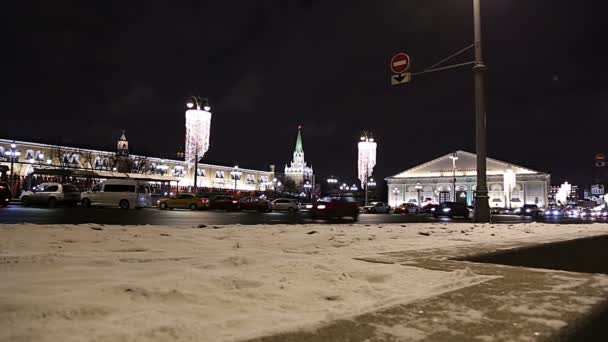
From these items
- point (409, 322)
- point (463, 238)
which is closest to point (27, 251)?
point (409, 322)

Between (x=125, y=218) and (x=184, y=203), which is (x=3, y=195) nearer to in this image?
(x=125, y=218)

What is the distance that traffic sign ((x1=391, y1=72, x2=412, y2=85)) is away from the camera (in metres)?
18.8

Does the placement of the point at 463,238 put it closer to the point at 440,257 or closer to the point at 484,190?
the point at 440,257

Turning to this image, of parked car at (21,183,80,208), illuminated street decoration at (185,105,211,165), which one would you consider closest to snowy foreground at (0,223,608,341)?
parked car at (21,183,80,208)

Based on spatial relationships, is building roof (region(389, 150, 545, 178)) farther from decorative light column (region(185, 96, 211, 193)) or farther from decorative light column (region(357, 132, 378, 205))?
decorative light column (region(185, 96, 211, 193))

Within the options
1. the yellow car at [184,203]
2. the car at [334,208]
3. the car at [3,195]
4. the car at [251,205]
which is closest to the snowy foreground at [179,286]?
the car at [334,208]

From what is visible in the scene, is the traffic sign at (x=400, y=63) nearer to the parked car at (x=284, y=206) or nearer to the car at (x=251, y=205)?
the car at (x=251, y=205)

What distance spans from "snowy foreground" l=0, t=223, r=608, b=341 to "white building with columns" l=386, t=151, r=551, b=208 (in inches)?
→ 3314

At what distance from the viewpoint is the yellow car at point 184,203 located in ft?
125

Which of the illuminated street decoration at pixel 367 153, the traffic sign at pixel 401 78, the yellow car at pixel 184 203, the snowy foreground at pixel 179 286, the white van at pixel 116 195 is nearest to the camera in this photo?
the snowy foreground at pixel 179 286

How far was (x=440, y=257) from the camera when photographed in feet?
26.2

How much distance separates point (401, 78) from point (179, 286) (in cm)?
1625

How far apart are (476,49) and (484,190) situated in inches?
223

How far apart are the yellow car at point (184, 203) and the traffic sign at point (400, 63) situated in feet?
77.5
